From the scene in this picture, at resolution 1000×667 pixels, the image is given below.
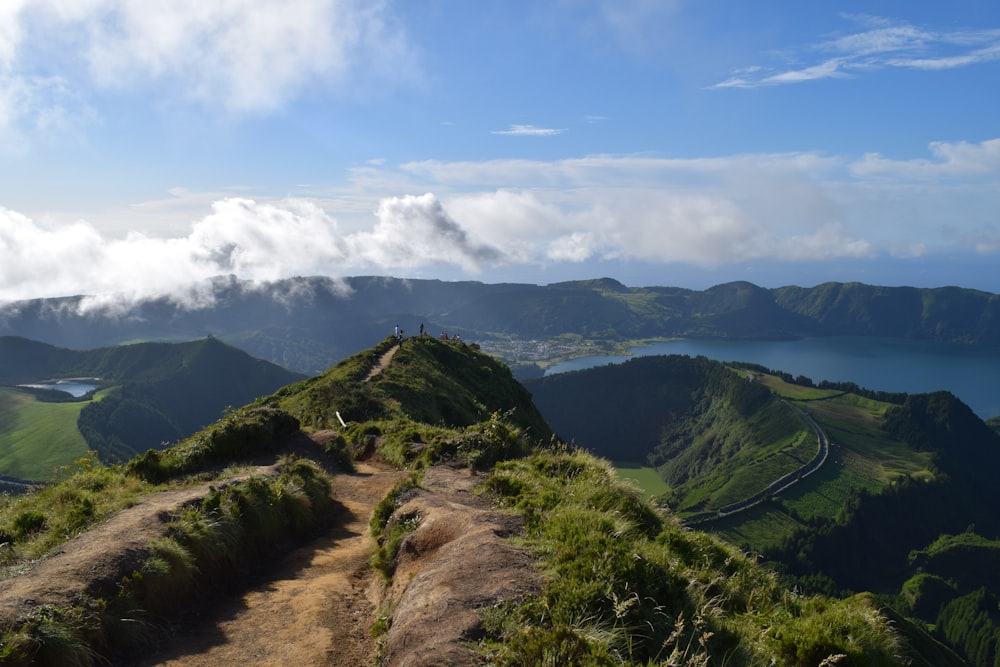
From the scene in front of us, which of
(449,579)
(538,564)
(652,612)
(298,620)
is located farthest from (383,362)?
(652,612)

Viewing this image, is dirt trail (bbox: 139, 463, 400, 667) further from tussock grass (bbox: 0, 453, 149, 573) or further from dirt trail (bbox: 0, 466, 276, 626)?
tussock grass (bbox: 0, 453, 149, 573)

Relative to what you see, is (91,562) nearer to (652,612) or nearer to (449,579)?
(449,579)

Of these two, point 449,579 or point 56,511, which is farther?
point 56,511

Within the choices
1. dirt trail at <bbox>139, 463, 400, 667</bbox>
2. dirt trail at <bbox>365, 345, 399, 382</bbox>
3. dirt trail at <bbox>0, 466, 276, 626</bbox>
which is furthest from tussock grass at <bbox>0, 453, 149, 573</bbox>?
dirt trail at <bbox>365, 345, 399, 382</bbox>

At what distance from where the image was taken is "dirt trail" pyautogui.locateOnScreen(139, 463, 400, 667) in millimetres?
10406

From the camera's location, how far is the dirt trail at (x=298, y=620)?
1041cm

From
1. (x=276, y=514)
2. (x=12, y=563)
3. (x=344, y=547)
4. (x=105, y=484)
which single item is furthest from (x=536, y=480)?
(x=105, y=484)

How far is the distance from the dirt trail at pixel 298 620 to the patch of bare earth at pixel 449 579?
2.98 ft

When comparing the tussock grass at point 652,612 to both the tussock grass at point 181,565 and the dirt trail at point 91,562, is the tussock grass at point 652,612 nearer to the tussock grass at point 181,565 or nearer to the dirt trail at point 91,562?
the tussock grass at point 181,565

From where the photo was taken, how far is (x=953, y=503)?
19925cm

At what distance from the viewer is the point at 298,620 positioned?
11906mm

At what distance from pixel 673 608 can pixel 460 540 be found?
4.47 m

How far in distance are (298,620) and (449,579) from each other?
13.3 feet

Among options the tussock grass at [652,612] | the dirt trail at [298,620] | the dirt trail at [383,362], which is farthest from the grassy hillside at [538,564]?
the dirt trail at [383,362]
